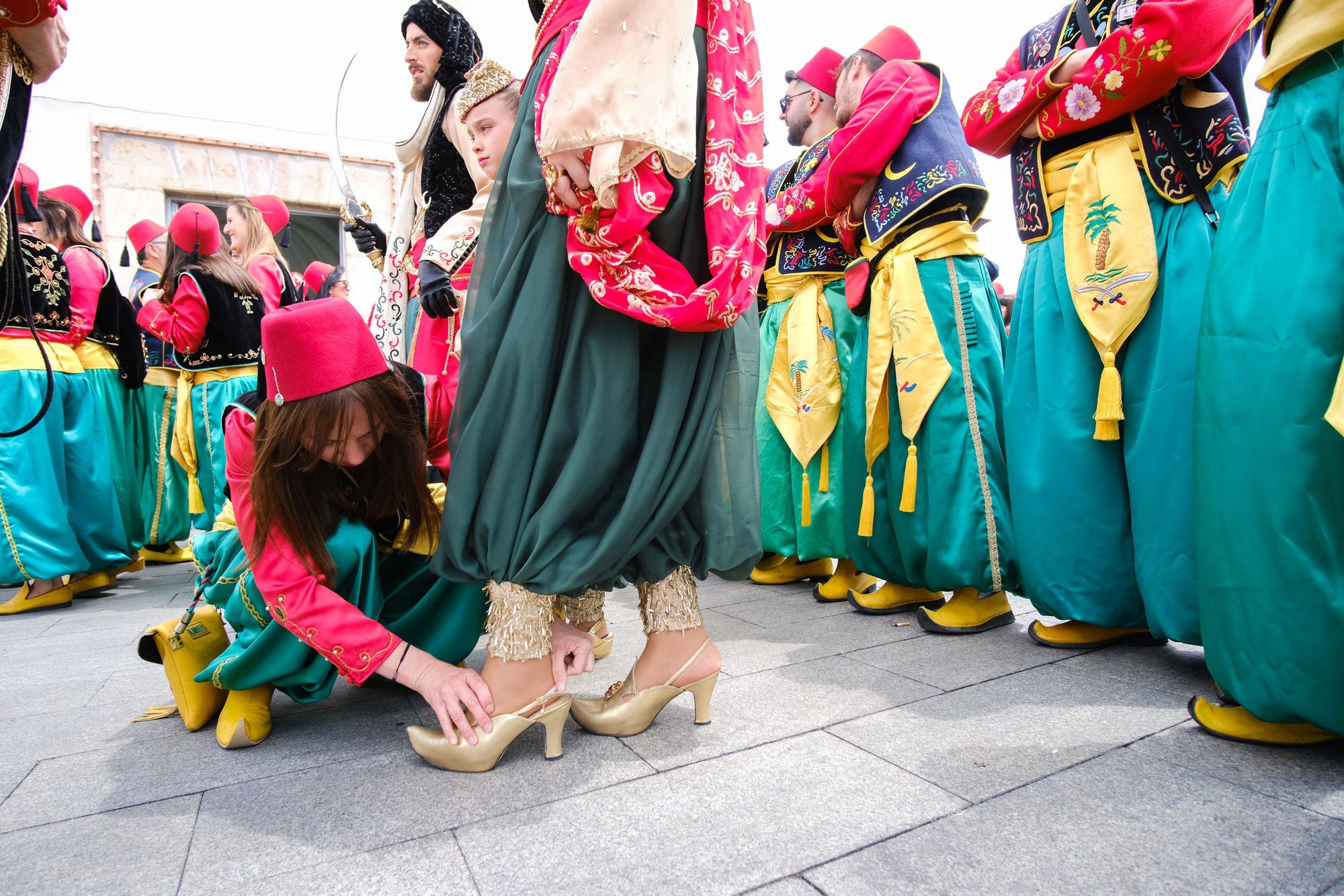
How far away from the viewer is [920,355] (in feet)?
7.02

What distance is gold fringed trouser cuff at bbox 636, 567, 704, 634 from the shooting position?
1418 mm

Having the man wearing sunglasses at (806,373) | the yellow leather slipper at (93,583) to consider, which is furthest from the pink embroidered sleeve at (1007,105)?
the yellow leather slipper at (93,583)

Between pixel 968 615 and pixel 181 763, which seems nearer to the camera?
pixel 181 763

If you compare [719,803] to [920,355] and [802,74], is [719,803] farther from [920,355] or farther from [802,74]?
[802,74]

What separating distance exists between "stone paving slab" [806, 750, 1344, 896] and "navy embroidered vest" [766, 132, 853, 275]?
6.11 ft

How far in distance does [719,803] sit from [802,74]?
251 cm

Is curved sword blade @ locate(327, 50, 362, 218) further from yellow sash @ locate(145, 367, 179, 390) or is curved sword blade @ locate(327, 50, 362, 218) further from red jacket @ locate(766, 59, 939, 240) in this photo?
yellow sash @ locate(145, 367, 179, 390)

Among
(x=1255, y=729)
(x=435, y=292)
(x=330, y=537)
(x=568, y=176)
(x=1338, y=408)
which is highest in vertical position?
(x=568, y=176)

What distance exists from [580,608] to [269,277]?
126 inches

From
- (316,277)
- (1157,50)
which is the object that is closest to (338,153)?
(1157,50)

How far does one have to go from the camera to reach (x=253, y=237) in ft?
13.4

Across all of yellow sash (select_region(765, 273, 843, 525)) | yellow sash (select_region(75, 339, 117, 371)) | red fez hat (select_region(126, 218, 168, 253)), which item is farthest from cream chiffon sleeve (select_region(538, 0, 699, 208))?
red fez hat (select_region(126, 218, 168, 253))

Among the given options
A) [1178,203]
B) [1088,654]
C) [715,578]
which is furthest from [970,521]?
[715,578]

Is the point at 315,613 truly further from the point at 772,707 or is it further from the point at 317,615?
the point at 772,707
